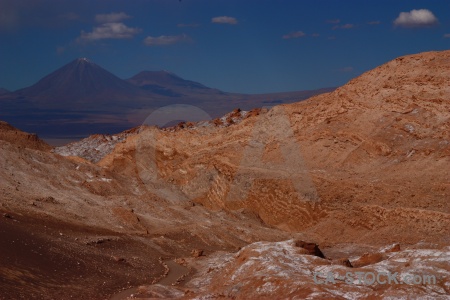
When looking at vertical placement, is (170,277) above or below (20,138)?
below

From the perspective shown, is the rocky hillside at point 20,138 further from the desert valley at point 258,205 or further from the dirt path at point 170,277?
the dirt path at point 170,277

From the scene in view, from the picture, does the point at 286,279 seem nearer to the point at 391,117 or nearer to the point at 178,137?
the point at 391,117

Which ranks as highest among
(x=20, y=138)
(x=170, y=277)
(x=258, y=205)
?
(x=20, y=138)

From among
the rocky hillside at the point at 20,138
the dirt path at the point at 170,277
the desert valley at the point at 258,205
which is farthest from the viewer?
the rocky hillside at the point at 20,138

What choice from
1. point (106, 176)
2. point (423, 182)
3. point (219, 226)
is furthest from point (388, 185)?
point (106, 176)

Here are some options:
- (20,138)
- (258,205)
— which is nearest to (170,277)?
(258,205)

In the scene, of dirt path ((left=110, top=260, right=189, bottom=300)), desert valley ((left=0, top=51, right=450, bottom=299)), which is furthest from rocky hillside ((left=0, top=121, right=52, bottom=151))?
A: dirt path ((left=110, top=260, right=189, bottom=300))

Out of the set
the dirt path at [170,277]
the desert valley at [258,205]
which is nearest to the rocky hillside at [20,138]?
the desert valley at [258,205]

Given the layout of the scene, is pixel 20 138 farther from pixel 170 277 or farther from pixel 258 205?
pixel 170 277

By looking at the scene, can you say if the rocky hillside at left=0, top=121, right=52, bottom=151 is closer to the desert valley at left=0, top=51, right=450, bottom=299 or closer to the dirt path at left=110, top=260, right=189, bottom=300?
the desert valley at left=0, top=51, right=450, bottom=299
